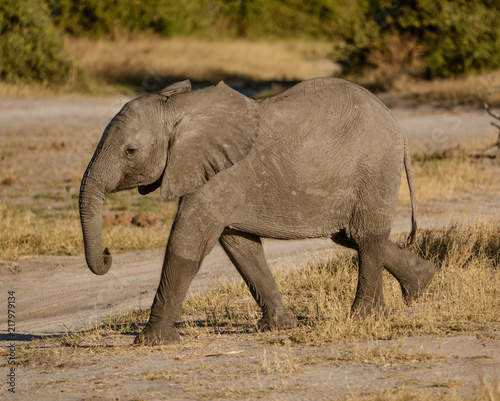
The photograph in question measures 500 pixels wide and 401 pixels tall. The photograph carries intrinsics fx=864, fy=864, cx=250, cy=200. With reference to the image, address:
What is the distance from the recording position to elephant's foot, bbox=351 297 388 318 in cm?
646

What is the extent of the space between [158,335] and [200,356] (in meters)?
0.45

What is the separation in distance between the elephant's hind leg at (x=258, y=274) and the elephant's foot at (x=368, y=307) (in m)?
0.48

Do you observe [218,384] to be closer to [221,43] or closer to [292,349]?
[292,349]

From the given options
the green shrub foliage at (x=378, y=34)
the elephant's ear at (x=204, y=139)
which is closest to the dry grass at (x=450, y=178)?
the elephant's ear at (x=204, y=139)

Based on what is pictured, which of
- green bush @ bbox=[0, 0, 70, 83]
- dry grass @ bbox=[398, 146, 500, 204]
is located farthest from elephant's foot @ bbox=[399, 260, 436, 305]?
green bush @ bbox=[0, 0, 70, 83]

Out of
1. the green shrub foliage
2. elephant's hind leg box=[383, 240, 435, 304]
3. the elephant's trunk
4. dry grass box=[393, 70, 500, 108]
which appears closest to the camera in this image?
the elephant's trunk

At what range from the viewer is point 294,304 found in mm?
7281

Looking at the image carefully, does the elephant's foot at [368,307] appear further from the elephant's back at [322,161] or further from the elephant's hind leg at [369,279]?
the elephant's back at [322,161]

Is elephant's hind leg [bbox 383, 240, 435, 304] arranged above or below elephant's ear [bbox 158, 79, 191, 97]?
below

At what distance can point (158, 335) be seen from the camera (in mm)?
6066

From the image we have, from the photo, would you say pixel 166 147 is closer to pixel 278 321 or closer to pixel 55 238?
pixel 278 321

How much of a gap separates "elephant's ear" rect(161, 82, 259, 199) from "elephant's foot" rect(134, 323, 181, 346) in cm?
96

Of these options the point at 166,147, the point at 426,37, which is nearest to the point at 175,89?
the point at 166,147

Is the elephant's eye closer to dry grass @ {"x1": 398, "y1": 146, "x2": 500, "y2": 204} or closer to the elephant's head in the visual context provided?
the elephant's head
